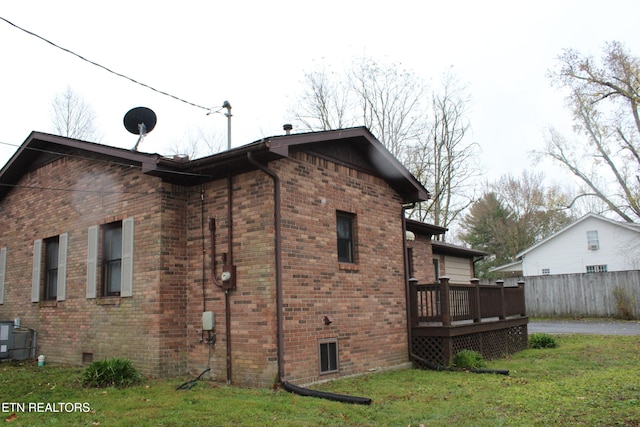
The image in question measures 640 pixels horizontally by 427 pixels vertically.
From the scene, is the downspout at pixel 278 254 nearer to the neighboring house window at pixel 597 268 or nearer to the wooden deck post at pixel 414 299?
the wooden deck post at pixel 414 299

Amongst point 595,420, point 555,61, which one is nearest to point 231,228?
point 595,420

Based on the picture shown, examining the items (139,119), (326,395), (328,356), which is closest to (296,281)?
(328,356)

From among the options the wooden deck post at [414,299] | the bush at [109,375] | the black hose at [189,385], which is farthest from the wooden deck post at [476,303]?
the bush at [109,375]

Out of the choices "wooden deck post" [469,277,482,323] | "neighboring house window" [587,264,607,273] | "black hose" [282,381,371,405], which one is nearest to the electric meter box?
"black hose" [282,381,371,405]

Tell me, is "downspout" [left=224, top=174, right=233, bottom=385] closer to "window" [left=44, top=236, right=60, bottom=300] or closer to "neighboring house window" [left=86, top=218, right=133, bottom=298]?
"neighboring house window" [left=86, top=218, right=133, bottom=298]

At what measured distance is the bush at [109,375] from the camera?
812 cm

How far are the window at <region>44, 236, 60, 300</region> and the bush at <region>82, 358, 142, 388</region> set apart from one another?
4575 millimetres

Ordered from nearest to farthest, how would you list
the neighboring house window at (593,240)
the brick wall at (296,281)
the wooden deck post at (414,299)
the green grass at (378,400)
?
the green grass at (378,400), the brick wall at (296,281), the wooden deck post at (414,299), the neighboring house window at (593,240)

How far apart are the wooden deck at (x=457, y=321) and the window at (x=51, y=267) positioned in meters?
8.16

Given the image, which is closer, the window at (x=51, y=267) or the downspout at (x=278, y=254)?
the downspout at (x=278, y=254)

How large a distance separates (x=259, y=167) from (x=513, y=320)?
8856mm

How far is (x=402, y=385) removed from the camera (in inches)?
343

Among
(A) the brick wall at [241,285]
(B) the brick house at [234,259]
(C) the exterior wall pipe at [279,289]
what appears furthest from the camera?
(B) the brick house at [234,259]

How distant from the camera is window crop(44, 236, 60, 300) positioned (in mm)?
12055
